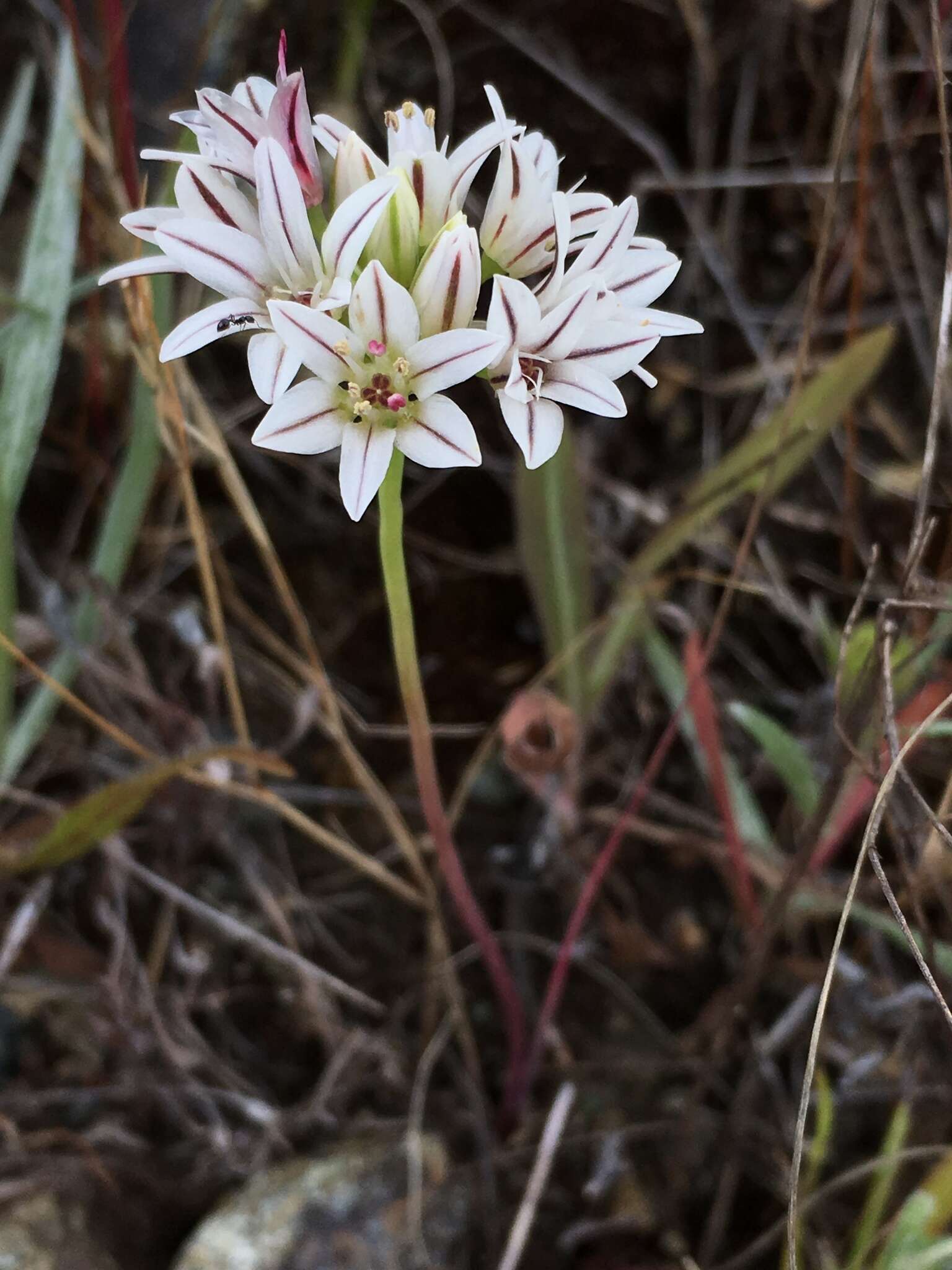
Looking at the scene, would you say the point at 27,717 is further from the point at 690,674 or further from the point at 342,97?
the point at 342,97

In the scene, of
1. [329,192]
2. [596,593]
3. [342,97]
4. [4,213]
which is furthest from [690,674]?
[4,213]

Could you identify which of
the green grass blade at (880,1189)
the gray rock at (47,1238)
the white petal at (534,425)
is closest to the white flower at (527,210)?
the white petal at (534,425)

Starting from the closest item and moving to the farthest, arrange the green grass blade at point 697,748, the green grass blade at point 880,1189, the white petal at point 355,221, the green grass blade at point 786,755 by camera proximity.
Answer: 1. the white petal at point 355,221
2. the green grass blade at point 880,1189
3. the green grass blade at point 786,755
4. the green grass blade at point 697,748

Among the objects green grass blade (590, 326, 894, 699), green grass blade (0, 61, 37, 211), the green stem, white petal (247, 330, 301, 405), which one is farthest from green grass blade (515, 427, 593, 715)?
green grass blade (0, 61, 37, 211)

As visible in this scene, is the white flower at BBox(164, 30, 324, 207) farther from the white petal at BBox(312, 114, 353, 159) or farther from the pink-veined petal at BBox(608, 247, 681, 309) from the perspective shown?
the pink-veined petal at BBox(608, 247, 681, 309)

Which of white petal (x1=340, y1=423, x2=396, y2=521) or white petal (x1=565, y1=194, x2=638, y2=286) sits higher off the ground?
white petal (x1=565, y1=194, x2=638, y2=286)

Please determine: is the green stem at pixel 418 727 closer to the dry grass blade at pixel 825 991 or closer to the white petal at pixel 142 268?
the white petal at pixel 142 268
